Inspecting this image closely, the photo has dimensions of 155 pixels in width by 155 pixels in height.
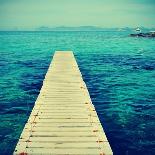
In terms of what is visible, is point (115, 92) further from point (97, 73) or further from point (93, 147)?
point (93, 147)

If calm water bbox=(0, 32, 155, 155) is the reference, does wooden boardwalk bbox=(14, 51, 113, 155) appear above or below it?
above

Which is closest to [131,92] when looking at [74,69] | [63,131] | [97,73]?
[74,69]

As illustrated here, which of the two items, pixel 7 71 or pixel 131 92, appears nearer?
pixel 131 92

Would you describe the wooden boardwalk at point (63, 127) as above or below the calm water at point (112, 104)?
above

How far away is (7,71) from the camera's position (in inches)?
1041

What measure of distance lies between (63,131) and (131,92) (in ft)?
34.8

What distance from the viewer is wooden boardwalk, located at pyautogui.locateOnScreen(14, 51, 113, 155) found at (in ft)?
23.2

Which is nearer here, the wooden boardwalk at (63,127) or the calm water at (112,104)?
the wooden boardwalk at (63,127)

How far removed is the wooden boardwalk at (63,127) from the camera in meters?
7.08

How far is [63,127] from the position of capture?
8461 millimetres

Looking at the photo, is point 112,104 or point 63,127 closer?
point 63,127

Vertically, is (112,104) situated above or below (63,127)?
below

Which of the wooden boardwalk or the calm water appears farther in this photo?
the calm water

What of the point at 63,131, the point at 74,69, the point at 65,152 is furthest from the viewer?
the point at 74,69
